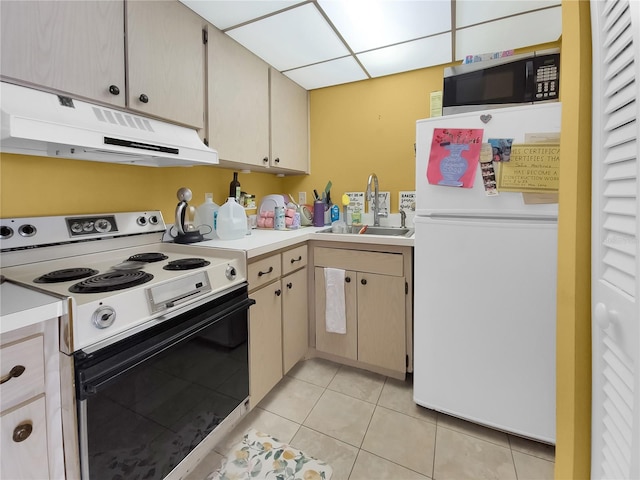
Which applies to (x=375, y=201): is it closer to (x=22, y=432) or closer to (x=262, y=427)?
(x=262, y=427)

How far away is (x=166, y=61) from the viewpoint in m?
1.39

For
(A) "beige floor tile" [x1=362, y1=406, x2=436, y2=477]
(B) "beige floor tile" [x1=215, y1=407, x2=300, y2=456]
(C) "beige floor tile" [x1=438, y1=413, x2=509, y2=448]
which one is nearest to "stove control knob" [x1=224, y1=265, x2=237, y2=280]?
(B) "beige floor tile" [x1=215, y1=407, x2=300, y2=456]

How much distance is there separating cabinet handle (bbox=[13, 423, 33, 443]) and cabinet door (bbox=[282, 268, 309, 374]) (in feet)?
3.75

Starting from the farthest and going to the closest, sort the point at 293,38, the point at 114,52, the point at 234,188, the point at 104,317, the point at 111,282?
1. the point at 234,188
2. the point at 293,38
3. the point at 114,52
4. the point at 111,282
5. the point at 104,317

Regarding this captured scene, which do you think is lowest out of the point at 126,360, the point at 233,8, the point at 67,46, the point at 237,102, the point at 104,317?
the point at 126,360

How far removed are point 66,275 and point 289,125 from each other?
181cm

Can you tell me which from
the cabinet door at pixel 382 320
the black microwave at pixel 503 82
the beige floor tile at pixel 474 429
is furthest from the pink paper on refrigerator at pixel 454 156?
the beige floor tile at pixel 474 429

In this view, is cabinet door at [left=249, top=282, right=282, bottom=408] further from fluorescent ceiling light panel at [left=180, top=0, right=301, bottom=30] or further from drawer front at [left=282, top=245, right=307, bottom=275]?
fluorescent ceiling light panel at [left=180, top=0, right=301, bottom=30]

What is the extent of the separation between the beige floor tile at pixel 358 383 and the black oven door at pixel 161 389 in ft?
2.22

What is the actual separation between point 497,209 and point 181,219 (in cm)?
159

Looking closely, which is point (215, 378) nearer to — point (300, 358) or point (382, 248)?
point (300, 358)

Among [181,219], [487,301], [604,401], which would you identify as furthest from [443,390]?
[181,219]

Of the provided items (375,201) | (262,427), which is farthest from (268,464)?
(375,201)

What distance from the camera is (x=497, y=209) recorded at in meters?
1.34
